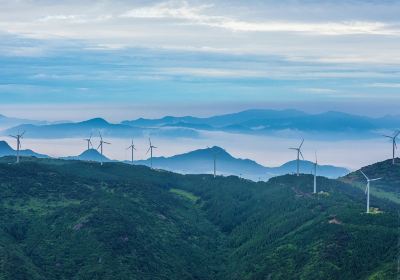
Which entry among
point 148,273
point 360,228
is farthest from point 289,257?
point 148,273

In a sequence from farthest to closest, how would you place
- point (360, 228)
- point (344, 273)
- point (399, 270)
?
point (360, 228)
point (344, 273)
point (399, 270)

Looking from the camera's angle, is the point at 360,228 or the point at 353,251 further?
the point at 360,228

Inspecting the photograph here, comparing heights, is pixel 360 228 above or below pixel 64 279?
above

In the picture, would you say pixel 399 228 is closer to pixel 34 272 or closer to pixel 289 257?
pixel 289 257

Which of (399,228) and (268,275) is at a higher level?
(399,228)

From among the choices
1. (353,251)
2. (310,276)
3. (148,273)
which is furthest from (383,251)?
(148,273)

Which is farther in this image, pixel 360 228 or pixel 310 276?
pixel 360 228

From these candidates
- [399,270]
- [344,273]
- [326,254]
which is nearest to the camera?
[399,270]

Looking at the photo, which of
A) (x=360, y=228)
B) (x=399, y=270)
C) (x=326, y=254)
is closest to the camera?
(x=399, y=270)

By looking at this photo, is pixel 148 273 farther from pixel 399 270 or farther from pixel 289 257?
pixel 399 270
